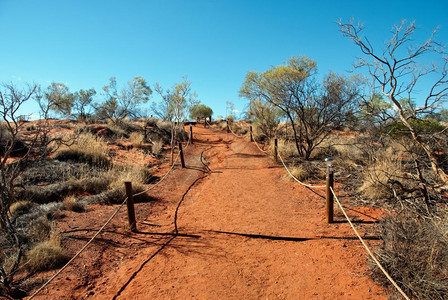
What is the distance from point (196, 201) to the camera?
7742 millimetres

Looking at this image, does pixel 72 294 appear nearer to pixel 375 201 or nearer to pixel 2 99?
pixel 2 99

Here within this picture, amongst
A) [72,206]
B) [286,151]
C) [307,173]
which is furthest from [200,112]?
[72,206]

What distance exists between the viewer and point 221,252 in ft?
15.4

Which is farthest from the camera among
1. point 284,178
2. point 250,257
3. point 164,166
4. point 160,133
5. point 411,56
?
point 160,133

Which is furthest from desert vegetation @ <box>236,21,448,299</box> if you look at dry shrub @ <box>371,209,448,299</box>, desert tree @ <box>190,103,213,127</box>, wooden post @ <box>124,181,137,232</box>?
desert tree @ <box>190,103,213,127</box>

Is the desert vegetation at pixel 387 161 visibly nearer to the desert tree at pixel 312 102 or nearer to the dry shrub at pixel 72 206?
the desert tree at pixel 312 102

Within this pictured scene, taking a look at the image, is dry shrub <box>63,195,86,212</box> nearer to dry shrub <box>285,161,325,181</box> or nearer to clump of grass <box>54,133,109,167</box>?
clump of grass <box>54,133,109,167</box>

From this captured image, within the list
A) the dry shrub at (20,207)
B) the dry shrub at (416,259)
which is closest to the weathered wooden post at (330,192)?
the dry shrub at (416,259)

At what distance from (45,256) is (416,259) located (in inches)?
201

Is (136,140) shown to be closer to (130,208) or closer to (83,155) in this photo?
(83,155)

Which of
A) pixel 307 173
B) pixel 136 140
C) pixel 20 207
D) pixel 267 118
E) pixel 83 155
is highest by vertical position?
pixel 267 118

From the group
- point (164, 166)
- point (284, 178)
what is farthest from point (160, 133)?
point (284, 178)

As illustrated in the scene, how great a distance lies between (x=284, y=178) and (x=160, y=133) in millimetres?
12712

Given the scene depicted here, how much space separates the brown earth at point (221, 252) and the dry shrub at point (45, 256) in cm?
20
